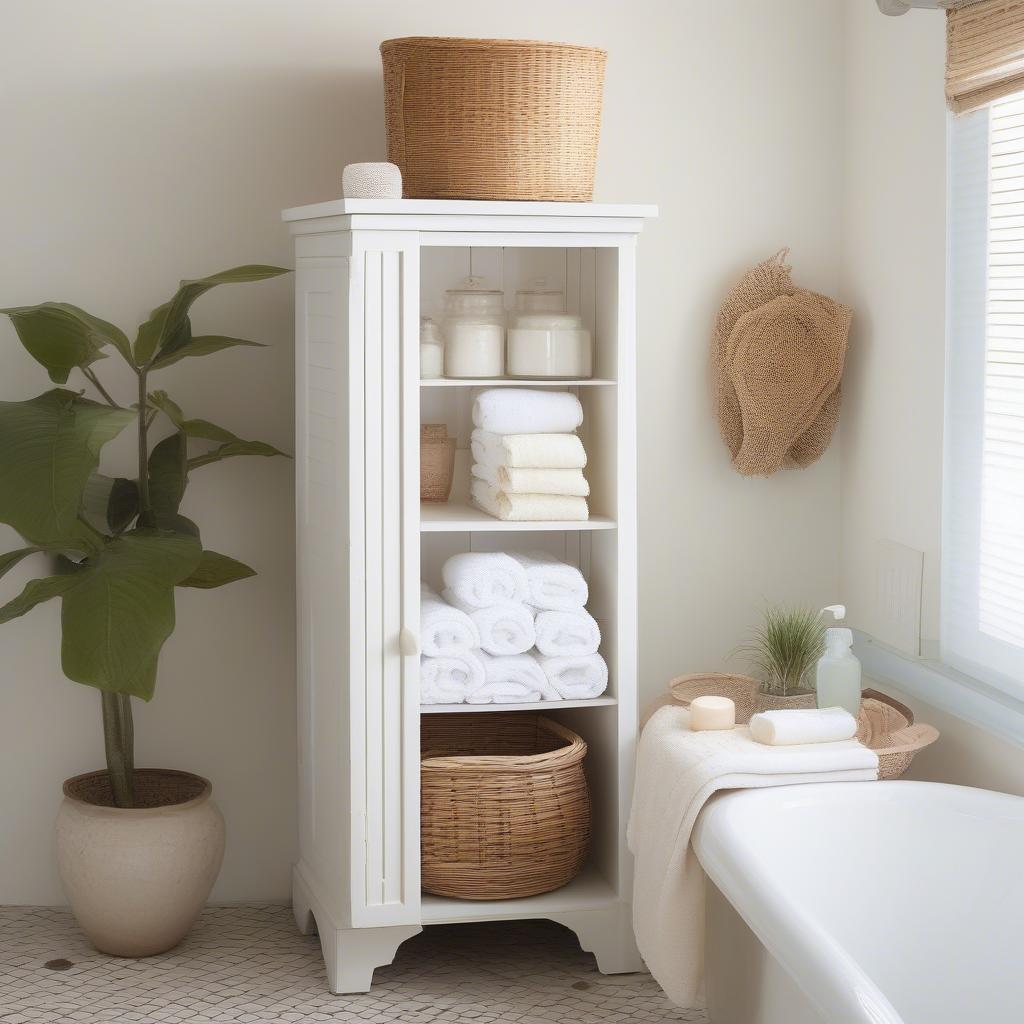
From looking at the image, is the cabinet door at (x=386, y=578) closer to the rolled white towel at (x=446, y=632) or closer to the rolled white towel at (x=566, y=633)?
the rolled white towel at (x=446, y=632)

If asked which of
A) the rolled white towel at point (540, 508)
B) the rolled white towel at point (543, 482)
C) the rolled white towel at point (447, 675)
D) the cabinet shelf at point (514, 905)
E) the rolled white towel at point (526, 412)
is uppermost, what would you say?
the rolled white towel at point (526, 412)

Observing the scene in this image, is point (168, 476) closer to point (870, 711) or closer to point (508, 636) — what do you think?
point (508, 636)

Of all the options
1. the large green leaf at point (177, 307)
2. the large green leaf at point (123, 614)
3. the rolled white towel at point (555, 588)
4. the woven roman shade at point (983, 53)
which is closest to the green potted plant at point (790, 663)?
the rolled white towel at point (555, 588)

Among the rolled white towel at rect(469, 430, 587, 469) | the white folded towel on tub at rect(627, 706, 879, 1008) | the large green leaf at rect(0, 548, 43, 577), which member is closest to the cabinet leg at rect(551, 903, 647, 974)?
the white folded towel on tub at rect(627, 706, 879, 1008)

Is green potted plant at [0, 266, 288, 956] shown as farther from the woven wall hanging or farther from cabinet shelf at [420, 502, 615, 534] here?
the woven wall hanging

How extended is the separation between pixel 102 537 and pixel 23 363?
0.53m

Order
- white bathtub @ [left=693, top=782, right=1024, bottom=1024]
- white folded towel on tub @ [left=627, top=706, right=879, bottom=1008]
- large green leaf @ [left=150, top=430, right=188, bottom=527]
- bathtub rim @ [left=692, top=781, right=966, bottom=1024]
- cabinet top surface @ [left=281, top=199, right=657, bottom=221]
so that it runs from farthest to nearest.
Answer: large green leaf @ [left=150, top=430, right=188, bottom=527], cabinet top surface @ [left=281, top=199, right=657, bottom=221], white folded towel on tub @ [left=627, top=706, right=879, bottom=1008], white bathtub @ [left=693, top=782, right=1024, bottom=1024], bathtub rim @ [left=692, top=781, right=966, bottom=1024]

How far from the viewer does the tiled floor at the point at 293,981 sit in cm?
259

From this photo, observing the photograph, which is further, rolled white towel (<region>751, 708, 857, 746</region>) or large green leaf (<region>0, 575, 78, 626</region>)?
large green leaf (<region>0, 575, 78, 626</region>)

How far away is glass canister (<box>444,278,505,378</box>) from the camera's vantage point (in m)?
2.69

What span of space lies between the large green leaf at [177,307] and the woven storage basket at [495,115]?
1.16 feet

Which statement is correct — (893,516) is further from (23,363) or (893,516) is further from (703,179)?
(23,363)

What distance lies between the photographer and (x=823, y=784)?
2256mm

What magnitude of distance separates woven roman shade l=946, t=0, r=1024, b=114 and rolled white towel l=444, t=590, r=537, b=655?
4.02 ft
